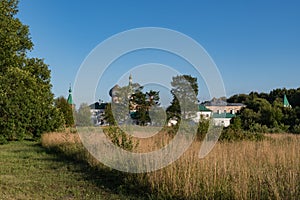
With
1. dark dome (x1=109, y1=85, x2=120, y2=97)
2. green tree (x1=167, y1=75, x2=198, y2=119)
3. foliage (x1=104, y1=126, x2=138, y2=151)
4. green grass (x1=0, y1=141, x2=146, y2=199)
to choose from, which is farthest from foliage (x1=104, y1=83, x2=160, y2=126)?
green grass (x1=0, y1=141, x2=146, y2=199)

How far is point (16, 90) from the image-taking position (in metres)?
18.9

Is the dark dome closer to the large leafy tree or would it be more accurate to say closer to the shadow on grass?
the shadow on grass

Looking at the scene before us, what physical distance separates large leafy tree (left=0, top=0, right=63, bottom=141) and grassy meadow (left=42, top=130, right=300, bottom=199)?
43.2ft

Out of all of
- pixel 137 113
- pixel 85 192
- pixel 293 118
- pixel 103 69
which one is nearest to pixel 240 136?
pixel 137 113

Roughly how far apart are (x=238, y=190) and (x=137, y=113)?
248 inches

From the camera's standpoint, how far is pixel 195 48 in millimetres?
7512

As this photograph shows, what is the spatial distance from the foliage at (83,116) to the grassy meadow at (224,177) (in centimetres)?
344

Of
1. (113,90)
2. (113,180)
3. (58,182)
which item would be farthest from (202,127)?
(58,182)

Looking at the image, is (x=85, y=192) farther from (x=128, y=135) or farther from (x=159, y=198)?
(x=128, y=135)

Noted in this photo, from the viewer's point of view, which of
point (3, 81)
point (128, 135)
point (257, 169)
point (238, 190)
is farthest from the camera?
point (3, 81)

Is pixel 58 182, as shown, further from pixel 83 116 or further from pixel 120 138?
pixel 83 116

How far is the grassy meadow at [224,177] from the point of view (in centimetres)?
496

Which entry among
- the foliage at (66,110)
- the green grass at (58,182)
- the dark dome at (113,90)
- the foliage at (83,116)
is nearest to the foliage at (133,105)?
the dark dome at (113,90)

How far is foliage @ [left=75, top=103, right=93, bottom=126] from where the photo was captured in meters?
10.8
